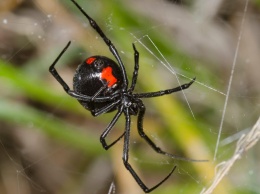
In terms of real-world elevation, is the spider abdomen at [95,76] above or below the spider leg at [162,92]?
above

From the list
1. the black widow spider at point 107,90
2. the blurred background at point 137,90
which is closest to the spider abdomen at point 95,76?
the black widow spider at point 107,90

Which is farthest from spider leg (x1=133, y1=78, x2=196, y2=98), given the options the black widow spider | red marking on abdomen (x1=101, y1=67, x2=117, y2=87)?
red marking on abdomen (x1=101, y1=67, x2=117, y2=87)

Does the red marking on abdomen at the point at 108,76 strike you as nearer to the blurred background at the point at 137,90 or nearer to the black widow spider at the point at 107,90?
the black widow spider at the point at 107,90

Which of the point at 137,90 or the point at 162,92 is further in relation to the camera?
the point at 137,90

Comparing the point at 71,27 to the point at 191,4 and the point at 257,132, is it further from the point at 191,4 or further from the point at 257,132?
the point at 257,132

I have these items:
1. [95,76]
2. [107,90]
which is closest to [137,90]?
[107,90]

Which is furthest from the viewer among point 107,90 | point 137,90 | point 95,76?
point 137,90

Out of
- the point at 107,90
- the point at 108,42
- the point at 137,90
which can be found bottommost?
the point at 137,90

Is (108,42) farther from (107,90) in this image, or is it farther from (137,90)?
(137,90)
